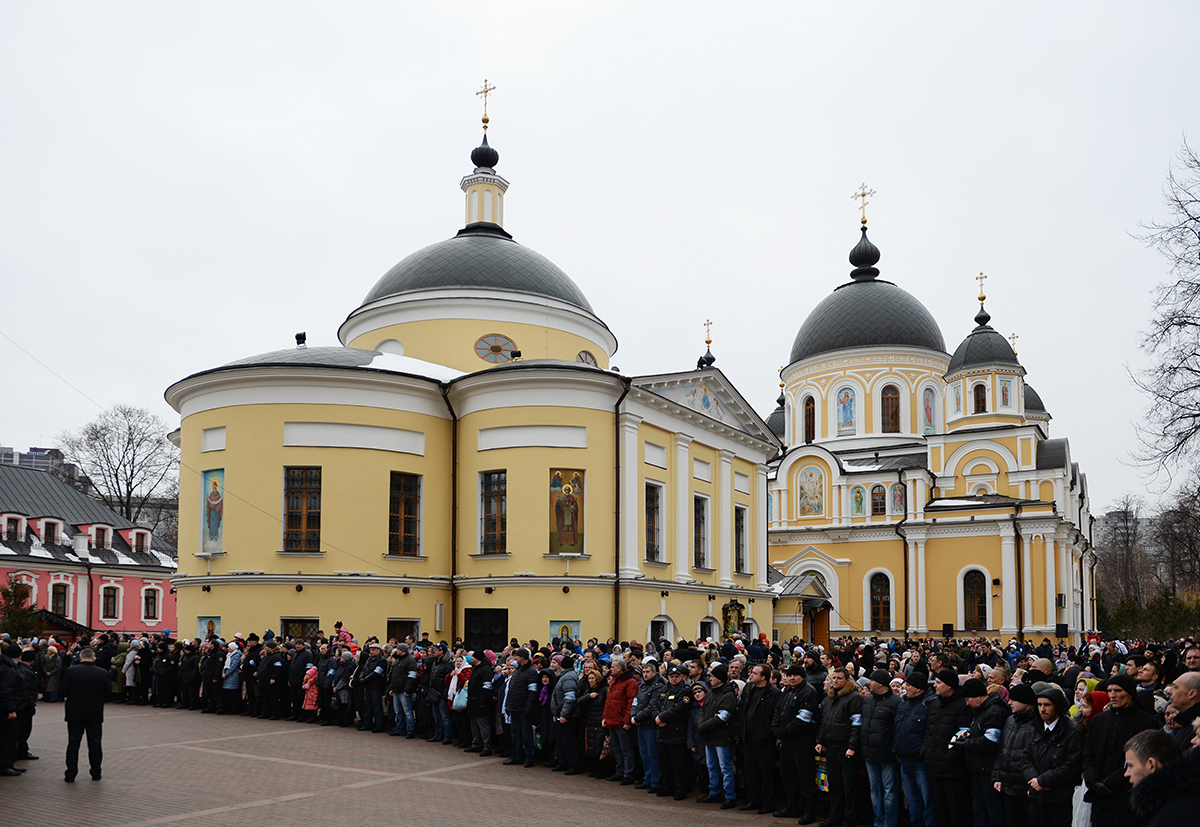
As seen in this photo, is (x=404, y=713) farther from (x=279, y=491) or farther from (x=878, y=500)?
(x=878, y=500)

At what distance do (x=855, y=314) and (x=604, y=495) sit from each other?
3429cm

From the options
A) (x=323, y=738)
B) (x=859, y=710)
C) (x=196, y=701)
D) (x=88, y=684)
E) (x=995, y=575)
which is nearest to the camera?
(x=859, y=710)

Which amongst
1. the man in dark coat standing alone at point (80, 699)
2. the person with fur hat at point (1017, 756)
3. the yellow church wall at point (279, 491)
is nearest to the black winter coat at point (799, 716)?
the person with fur hat at point (1017, 756)

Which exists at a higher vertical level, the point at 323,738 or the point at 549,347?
the point at 549,347

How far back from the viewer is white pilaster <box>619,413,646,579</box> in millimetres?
25016

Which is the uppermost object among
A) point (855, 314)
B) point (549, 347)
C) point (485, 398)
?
point (855, 314)

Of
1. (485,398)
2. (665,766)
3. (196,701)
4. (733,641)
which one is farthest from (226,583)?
(665,766)

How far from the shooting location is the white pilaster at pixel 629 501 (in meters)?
25.0

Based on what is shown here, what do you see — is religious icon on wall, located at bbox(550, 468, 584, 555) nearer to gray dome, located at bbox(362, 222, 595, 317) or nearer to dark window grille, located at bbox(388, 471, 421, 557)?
dark window grille, located at bbox(388, 471, 421, 557)

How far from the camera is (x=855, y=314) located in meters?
55.4

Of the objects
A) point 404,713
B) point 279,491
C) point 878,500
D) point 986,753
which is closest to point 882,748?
point 986,753

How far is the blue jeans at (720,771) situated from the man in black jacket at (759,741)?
0.21 metres

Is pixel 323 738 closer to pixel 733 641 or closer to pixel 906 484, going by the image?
pixel 733 641

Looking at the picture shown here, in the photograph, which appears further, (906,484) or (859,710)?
A: (906,484)
